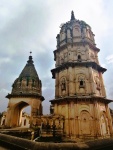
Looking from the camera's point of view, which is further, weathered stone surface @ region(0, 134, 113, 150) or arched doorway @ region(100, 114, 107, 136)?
arched doorway @ region(100, 114, 107, 136)

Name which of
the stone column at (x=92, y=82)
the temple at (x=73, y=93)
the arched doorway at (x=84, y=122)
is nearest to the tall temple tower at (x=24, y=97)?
the temple at (x=73, y=93)

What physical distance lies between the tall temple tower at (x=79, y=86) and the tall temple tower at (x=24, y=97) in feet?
17.5

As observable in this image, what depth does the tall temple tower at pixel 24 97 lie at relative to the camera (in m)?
22.7

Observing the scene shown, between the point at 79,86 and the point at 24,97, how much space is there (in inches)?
423

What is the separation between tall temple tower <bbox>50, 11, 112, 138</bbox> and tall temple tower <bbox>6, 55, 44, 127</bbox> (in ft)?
17.5

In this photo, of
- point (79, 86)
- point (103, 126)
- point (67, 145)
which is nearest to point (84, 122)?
point (103, 126)

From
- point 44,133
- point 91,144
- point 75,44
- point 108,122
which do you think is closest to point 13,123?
point 44,133

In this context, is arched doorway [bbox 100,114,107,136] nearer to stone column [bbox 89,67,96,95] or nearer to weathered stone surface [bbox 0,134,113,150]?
stone column [bbox 89,67,96,95]

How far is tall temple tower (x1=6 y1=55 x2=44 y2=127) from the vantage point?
22.7 meters

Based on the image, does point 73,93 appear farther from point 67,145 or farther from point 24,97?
point 67,145

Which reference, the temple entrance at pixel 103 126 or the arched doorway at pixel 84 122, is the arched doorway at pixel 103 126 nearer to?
the temple entrance at pixel 103 126

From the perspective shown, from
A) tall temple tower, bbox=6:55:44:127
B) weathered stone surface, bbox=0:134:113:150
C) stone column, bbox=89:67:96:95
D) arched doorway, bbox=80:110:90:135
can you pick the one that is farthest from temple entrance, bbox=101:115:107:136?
weathered stone surface, bbox=0:134:113:150

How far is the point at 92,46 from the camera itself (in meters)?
21.4

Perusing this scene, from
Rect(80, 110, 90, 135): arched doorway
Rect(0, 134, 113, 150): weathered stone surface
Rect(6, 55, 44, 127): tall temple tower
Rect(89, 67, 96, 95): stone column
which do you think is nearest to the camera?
Rect(0, 134, 113, 150): weathered stone surface
